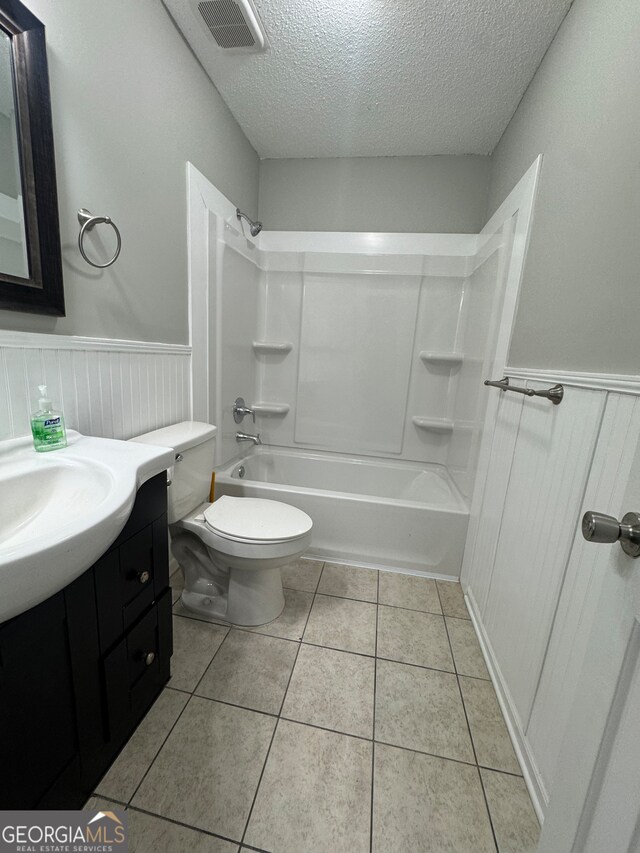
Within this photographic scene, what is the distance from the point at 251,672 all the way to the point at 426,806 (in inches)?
24.6

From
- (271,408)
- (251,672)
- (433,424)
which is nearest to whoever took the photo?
(251,672)

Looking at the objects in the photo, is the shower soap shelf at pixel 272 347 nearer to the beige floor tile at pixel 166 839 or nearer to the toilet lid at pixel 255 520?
the toilet lid at pixel 255 520

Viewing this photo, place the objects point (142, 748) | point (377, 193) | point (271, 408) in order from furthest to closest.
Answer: point (271, 408)
point (377, 193)
point (142, 748)

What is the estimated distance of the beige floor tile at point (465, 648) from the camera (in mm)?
1288

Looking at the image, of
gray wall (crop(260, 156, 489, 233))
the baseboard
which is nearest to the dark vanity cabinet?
the baseboard

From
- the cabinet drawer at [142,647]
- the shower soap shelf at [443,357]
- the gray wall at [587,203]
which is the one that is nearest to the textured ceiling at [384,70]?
the gray wall at [587,203]

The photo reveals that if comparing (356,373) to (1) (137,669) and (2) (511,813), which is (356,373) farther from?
(2) (511,813)

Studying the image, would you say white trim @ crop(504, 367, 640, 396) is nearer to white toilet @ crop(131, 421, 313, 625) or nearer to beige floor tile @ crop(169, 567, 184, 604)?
white toilet @ crop(131, 421, 313, 625)

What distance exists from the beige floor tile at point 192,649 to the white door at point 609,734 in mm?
1058

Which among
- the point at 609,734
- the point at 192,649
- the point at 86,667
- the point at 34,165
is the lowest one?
the point at 192,649

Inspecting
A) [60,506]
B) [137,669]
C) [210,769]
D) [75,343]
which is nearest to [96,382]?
[75,343]

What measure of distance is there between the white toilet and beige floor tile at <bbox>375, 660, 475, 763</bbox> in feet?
1.75

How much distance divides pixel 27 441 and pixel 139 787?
94cm

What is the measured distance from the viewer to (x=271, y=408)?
8.22ft
